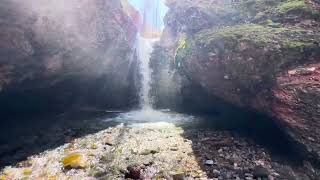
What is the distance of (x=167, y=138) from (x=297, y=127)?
643cm

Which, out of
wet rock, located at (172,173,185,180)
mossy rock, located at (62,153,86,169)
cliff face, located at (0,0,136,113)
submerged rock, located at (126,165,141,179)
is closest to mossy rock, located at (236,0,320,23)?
wet rock, located at (172,173,185,180)

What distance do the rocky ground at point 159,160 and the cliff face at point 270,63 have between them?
2.04 metres

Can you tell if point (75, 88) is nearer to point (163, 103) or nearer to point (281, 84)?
point (163, 103)

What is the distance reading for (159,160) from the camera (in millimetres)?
13008

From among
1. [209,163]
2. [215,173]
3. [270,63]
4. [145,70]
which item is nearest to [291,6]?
[270,63]

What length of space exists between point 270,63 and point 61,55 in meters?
12.6

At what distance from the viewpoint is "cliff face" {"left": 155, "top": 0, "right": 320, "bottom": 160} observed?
42.1 ft

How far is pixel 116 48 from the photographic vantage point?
26.9 meters

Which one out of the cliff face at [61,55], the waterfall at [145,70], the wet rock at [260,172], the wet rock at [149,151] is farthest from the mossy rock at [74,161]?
the waterfall at [145,70]

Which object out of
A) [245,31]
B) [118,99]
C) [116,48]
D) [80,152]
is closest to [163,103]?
[118,99]

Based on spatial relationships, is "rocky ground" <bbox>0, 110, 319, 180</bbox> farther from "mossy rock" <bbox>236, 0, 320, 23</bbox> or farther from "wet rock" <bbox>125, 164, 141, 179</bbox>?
"mossy rock" <bbox>236, 0, 320, 23</bbox>

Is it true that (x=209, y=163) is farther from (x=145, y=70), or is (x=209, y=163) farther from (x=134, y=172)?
(x=145, y=70)

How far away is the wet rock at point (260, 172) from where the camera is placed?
39.7 feet

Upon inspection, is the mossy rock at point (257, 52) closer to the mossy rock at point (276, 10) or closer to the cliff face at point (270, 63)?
the cliff face at point (270, 63)
